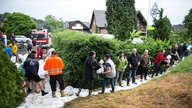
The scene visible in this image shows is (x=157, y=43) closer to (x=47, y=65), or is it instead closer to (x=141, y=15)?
(x=47, y=65)

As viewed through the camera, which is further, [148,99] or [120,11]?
[120,11]

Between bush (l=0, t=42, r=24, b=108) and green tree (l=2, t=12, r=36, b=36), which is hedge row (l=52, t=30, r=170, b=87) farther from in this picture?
green tree (l=2, t=12, r=36, b=36)

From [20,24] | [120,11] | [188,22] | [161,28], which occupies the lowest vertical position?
[161,28]

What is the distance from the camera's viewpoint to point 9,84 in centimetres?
878

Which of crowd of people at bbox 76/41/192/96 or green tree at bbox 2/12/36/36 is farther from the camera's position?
green tree at bbox 2/12/36/36

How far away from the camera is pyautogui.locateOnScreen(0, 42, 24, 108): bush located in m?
8.36

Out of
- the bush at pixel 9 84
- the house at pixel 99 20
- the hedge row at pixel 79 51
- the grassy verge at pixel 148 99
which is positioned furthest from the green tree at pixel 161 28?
the house at pixel 99 20

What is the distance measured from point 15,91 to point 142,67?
841 cm

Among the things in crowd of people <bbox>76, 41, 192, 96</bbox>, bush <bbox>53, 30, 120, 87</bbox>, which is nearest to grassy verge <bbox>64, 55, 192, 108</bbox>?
crowd of people <bbox>76, 41, 192, 96</bbox>

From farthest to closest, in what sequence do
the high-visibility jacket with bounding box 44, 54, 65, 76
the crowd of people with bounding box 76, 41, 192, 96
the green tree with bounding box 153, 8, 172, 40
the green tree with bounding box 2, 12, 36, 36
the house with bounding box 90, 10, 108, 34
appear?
the green tree with bounding box 2, 12, 36, 36 < the house with bounding box 90, 10, 108, 34 < the green tree with bounding box 153, 8, 172, 40 < the crowd of people with bounding box 76, 41, 192, 96 < the high-visibility jacket with bounding box 44, 54, 65, 76

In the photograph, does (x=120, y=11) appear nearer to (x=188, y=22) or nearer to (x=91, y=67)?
(x=188, y=22)

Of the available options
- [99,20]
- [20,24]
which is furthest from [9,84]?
[20,24]

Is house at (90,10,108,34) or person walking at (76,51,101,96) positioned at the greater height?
house at (90,10,108,34)

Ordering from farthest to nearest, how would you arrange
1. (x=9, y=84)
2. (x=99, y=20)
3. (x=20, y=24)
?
(x=20, y=24), (x=99, y=20), (x=9, y=84)
